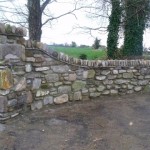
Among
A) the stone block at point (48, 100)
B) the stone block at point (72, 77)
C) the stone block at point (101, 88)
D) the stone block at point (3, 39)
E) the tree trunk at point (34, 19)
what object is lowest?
the stone block at point (48, 100)

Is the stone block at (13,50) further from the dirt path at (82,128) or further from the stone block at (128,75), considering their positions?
the stone block at (128,75)

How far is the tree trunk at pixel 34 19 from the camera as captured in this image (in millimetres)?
11703

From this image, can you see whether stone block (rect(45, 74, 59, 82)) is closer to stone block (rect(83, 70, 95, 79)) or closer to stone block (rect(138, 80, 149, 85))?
stone block (rect(83, 70, 95, 79))

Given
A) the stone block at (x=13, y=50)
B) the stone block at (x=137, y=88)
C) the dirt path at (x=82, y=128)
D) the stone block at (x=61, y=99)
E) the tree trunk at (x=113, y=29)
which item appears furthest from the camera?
the tree trunk at (x=113, y=29)

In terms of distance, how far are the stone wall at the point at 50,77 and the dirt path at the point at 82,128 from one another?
25 centimetres

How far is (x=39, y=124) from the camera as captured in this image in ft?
16.5

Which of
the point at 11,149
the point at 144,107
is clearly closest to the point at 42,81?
the point at 11,149

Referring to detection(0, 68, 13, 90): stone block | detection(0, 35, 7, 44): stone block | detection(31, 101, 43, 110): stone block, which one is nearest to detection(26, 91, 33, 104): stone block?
detection(31, 101, 43, 110): stone block

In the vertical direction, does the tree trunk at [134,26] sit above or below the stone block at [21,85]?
above

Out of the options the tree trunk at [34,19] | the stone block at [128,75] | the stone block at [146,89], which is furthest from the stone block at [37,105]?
the tree trunk at [34,19]

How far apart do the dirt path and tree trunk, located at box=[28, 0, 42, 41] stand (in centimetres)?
617

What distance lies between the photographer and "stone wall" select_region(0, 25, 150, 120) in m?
4.99

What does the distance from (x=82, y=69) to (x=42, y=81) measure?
3.50 feet

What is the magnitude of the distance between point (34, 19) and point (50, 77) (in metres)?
6.63
